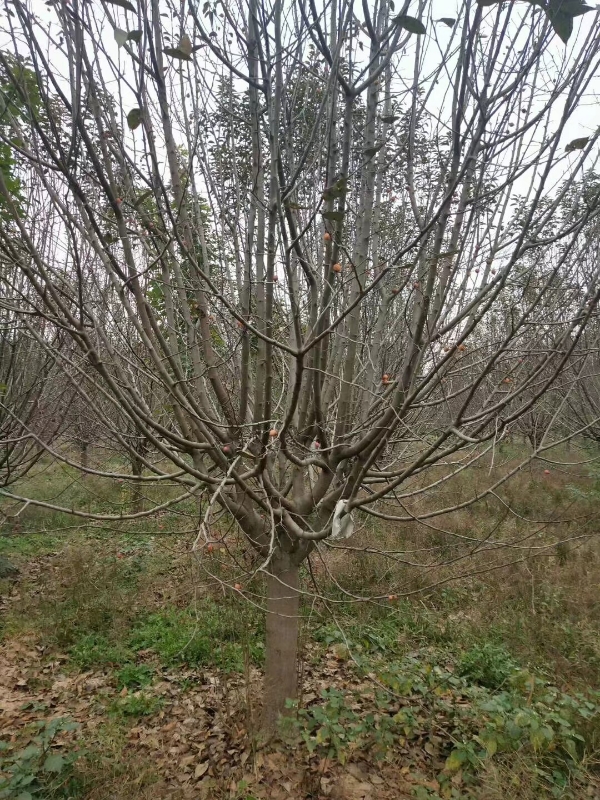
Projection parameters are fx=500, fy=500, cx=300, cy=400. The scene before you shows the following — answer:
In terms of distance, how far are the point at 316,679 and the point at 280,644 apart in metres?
1.27

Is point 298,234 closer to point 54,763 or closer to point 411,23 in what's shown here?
point 411,23

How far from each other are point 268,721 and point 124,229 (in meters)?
2.98

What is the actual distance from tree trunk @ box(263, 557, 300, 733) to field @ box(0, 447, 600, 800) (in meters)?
0.12

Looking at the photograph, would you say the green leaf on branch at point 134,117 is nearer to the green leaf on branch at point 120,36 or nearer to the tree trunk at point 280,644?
the green leaf on branch at point 120,36

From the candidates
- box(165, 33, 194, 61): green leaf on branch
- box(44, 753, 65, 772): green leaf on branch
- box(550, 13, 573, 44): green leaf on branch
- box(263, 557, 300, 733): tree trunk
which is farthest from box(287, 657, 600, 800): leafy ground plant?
box(165, 33, 194, 61): green leaf on branch

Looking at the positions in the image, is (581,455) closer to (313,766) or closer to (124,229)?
(313,766)

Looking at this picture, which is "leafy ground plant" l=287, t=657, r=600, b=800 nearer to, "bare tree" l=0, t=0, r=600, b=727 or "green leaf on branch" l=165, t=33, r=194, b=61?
"bare tree" l=0, t=0, r=600, b=727

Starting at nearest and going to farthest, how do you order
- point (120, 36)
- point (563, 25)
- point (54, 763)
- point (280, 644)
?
point (563, 25), point (120, 36), point (54, 763), point (280, 644)

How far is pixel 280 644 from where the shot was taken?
3.06 metres

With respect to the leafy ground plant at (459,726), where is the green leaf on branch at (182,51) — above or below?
above

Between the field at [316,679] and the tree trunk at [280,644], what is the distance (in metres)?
0.12

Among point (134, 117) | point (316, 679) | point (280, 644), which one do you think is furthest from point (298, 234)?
point (316, 679)

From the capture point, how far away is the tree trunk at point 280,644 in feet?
9.92

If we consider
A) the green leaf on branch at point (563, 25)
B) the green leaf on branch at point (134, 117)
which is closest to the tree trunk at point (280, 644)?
the green leaf on branch at point (134, 117)
